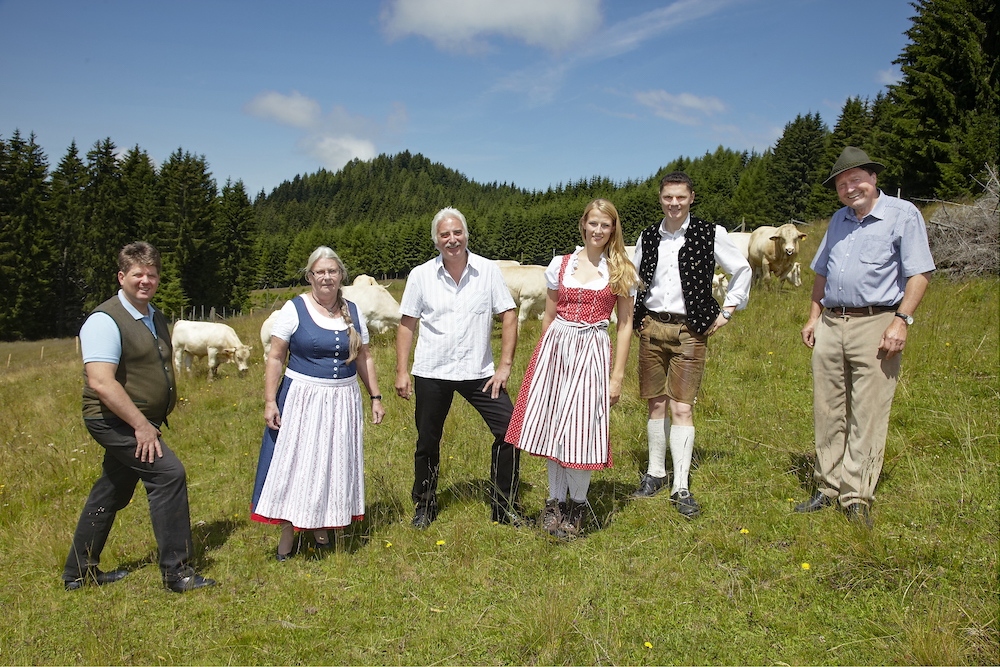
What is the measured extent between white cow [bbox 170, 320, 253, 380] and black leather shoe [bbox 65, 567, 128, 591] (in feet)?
29.6

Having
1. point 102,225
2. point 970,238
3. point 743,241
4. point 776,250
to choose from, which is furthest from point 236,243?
point 970,238

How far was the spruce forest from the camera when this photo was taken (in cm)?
2122

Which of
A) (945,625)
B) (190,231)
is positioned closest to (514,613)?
(945,625)

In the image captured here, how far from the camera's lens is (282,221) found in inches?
5069

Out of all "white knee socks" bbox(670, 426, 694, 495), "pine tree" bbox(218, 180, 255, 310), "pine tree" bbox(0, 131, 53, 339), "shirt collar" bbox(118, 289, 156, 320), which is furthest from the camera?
"pine tree" bbox(218, 180, 255, 310)

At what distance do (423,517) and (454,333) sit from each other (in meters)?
1.41

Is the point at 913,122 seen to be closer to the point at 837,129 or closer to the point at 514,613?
the point at 514,613

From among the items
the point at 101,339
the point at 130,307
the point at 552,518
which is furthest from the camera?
the point at 552,518

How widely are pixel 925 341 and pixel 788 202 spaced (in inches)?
2809

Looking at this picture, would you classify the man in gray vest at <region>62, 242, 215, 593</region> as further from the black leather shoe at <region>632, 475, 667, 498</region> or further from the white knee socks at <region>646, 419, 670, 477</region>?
the white knee socks at <region>646, 419, 670, 477</region>

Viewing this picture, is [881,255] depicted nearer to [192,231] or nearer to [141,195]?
[192,231]

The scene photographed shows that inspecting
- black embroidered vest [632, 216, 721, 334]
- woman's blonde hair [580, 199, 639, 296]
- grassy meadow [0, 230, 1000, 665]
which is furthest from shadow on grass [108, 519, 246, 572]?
black embroidered vest [632, 216, 721, 334]

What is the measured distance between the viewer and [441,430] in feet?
14.1

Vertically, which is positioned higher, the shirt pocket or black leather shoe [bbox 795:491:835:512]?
the shirt pocket
